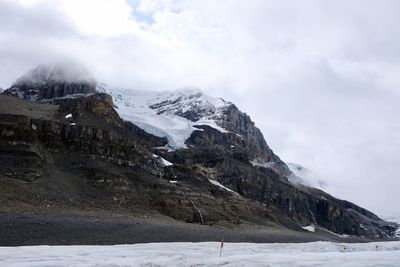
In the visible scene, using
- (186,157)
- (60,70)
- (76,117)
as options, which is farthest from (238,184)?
(60,70)

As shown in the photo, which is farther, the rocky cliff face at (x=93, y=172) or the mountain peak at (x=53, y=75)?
the mountain peak at (x=53, y=75)

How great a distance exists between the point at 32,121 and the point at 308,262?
6257 centimetres

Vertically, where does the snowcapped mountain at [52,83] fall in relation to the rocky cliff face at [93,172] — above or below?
above

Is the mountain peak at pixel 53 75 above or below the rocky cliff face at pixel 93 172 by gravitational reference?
above

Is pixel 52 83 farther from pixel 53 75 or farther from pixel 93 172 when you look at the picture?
pixel 93 172

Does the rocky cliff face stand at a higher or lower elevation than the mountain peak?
lower

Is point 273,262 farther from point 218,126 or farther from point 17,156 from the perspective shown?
point 218,126

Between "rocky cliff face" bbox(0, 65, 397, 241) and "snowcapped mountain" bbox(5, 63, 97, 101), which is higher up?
"snowcapped mountain" bbox(5, 63, 97, 101)

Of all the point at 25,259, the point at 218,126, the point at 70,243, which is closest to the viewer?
the point at 25,259

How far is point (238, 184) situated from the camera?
132 metres

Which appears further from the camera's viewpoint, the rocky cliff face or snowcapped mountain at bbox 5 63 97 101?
snowcapped mountain at bbox 5 63 97 101

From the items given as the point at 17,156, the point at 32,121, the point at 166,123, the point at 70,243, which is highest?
the point at 166,123

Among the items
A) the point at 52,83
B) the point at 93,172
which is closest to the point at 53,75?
the point at 52,83

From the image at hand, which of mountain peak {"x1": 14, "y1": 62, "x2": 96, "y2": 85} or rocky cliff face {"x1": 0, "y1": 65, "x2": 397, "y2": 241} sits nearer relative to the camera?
rocky cliff face {"x1": 0, "y1": 65, "x2": 397, "y2": 241}
